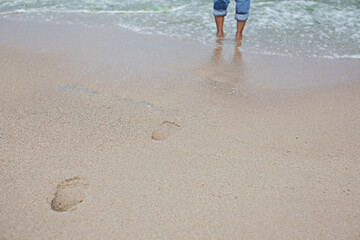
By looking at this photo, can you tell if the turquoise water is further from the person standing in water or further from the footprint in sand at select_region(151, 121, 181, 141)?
the footprint in sand at select_region(151, 121, 181, 141)

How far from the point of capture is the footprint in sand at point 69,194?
1.36 metres

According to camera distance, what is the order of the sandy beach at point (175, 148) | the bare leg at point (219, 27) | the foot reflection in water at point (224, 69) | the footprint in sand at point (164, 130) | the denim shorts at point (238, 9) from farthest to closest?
the bare leg at point (219, 27) < the denim shorts at point (238, 9) < the foot reflection in water at point (224, 69) < the footprint in sand at point (164, 130) < the sandy beach at point (175, 148)

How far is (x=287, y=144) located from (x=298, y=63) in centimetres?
168

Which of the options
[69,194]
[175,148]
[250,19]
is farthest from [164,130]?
[250,19]

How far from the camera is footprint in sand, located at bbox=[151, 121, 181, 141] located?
1881 mm

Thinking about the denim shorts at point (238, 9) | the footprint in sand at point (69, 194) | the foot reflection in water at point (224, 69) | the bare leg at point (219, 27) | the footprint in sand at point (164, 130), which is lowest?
the foot reflection in water at point (224, 69)

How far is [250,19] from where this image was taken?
15.1 ft

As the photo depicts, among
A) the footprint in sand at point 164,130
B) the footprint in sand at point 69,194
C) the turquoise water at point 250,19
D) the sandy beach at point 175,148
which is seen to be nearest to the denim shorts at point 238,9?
the turquoise water at point 250,19

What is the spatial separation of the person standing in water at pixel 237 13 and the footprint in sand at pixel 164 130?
2280 mm

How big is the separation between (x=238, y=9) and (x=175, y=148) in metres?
2.68

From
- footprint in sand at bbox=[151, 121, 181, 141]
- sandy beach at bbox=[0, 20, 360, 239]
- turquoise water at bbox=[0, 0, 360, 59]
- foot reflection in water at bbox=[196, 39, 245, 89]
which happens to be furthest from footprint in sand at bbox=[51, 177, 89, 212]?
turquoise water at bbox=[0, 0, 360, 59]

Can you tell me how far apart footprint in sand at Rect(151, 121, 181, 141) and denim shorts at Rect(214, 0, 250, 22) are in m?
2.38

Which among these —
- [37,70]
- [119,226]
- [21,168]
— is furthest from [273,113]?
[37,70]

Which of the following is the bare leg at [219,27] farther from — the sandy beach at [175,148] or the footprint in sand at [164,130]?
the footprint in sand at [164,130]
